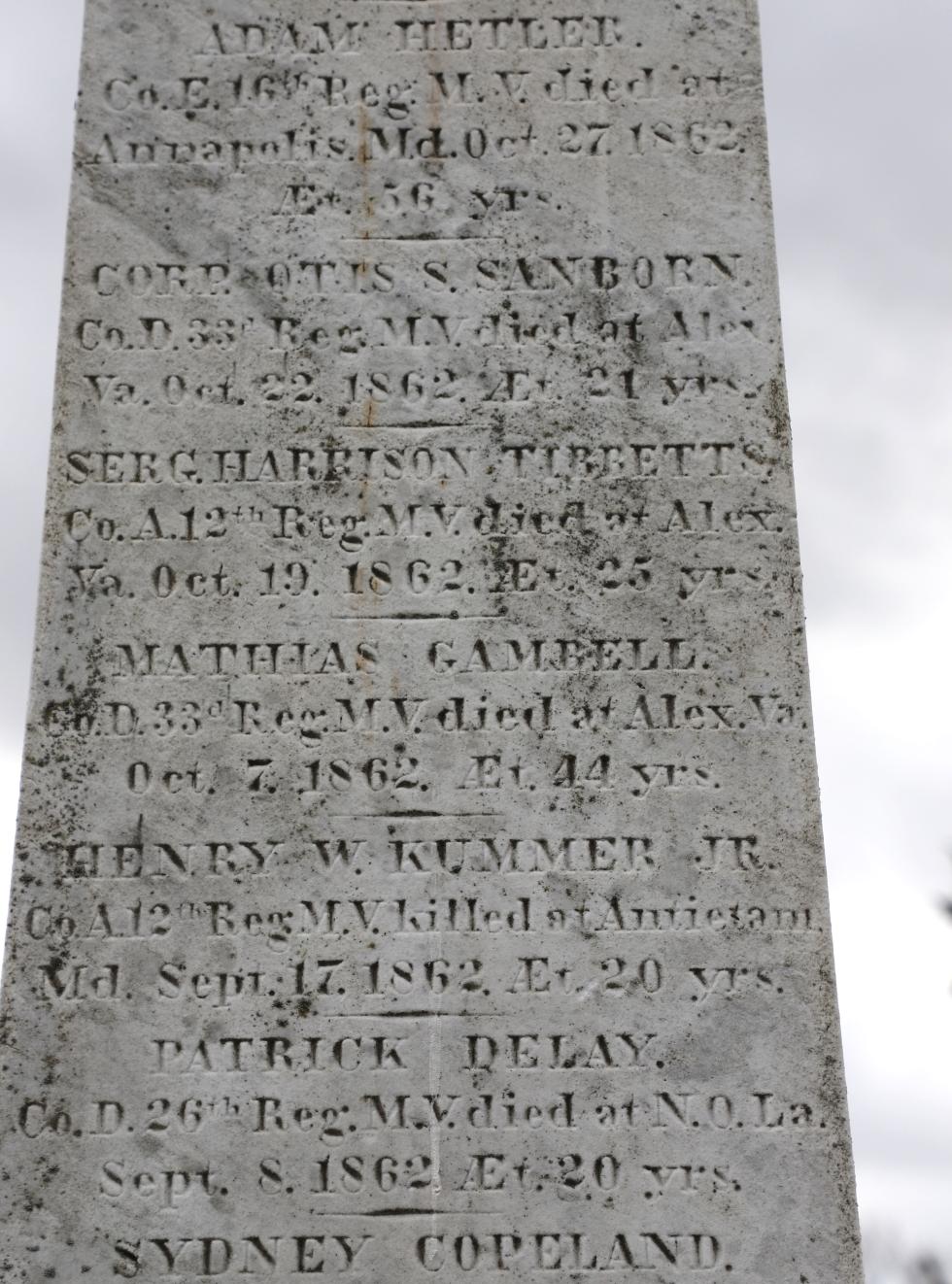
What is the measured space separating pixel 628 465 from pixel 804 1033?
184cm

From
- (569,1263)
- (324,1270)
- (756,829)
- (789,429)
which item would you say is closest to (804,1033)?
(756,829)

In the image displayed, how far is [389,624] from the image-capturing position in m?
5.45

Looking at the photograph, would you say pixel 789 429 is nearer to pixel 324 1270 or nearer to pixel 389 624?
pixel 389 624

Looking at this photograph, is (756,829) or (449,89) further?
(449,89)

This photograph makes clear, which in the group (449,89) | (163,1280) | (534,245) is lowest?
(163,1280)

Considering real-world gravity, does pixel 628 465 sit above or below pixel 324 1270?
above

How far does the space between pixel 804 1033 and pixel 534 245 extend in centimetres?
266

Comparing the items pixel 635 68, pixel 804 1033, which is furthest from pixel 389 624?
pixel 635 68

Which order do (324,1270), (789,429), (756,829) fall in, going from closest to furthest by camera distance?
(324,1270)
(756,829)
(789,429)

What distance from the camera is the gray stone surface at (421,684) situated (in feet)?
16.5

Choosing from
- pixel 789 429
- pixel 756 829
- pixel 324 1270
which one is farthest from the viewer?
pixel 789 429

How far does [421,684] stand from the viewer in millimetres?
5402

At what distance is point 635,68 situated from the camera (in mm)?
6016

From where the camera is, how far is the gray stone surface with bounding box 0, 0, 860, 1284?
5.02 metres
